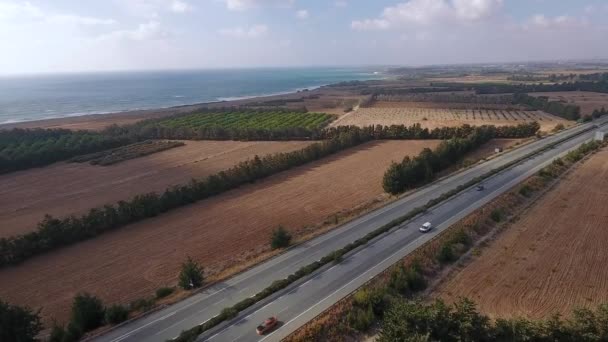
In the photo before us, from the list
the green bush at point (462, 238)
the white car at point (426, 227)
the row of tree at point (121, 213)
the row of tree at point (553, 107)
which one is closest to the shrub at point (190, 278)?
the row of tree at point (121, 213)

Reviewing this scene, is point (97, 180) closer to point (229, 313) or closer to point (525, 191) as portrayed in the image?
point (229, 313)

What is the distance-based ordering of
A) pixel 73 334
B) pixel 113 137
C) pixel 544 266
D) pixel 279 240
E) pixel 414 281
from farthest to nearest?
pixel 113 137
pixel 279 240
pixel 544 266
pixel 414 281
pixel 73 334

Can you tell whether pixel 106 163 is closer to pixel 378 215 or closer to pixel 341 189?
pixel 341 189

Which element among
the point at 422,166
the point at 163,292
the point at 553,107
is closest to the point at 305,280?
the point at 163,292

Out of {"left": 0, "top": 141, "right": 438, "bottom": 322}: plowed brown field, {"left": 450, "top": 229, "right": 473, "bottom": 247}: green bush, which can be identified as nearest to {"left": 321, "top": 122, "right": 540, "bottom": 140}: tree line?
{"left": 0, "top": 141, "right": 438, "bottom": 322}: plowed brown field

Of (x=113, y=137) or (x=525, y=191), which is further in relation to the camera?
(x=113, y=137)

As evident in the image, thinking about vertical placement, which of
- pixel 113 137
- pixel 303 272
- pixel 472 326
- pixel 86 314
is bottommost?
pixel 303 272

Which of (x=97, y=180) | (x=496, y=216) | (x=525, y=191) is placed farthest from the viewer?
(x=97, y=180)

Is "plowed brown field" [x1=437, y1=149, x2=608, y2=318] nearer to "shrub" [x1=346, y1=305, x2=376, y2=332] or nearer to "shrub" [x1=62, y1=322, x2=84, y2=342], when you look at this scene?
"shrub" [x1=346, y1=305, x2=376, y2=332]
